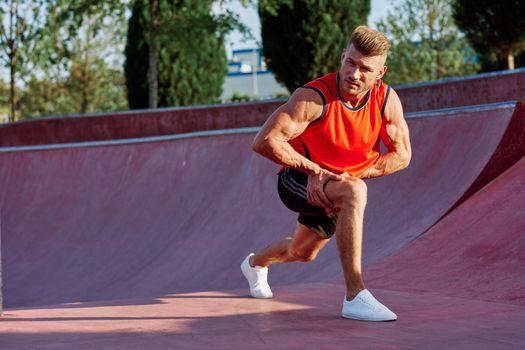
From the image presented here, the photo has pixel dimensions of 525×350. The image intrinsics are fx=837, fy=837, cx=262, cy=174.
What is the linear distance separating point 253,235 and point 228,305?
4.03m

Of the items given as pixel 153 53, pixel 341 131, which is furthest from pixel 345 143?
pixel 153 53

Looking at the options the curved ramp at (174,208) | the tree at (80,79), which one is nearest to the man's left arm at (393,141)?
the curved ramp at (174,208)

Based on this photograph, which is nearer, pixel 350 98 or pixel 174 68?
pixel 350 98

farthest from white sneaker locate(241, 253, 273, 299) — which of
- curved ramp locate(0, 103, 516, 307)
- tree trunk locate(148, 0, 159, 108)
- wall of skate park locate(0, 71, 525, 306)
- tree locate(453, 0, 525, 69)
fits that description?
tree locate(453, 0, 525, 69)

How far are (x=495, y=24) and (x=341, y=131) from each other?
18.3 m

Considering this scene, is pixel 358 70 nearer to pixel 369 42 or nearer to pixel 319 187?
pixel 369 42

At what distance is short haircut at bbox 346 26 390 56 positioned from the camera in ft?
16.2

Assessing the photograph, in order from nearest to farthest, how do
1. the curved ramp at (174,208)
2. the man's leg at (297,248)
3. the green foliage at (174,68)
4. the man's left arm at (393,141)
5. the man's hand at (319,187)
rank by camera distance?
1. the man's hand at (319,187)
2. the man's left arm at (393,141)
3. the man's leg at (297,248)
4. the curved ramp at (174,208)
5. the green foliage at (174,68)

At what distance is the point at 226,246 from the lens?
990cm

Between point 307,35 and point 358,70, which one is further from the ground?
point 307,35

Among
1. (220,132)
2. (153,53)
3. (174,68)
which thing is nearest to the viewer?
(220,132)

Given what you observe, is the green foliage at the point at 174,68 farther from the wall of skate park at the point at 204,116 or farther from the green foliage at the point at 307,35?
the wall of skate park at the point at 204,116

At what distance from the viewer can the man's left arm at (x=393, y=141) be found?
529 cm

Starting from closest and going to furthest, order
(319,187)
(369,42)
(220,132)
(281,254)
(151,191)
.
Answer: (369,42) < (319,187) < (281,254) < (151,191) < (220,132)
